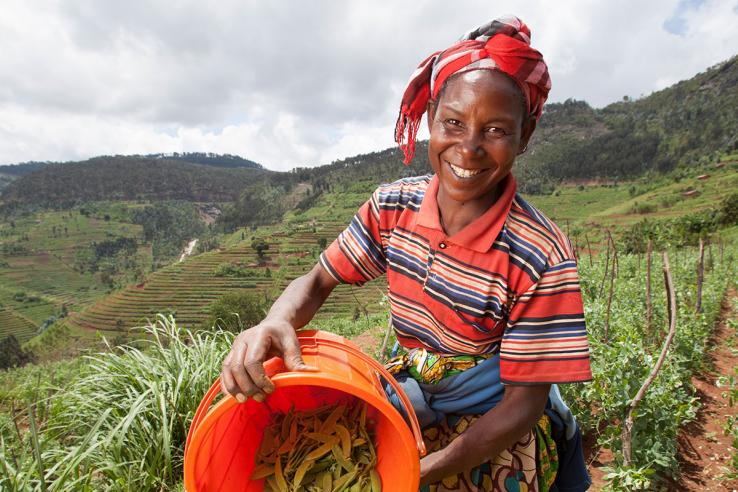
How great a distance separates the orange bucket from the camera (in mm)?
852

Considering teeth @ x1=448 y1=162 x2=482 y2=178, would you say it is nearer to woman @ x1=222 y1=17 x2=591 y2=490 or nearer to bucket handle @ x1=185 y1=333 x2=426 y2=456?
woman @ x1=222 y1=17 x2=591 y2=490

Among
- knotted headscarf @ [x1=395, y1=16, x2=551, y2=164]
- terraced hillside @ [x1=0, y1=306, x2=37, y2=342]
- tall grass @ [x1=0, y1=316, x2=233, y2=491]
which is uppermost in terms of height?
knotted headscarf @ [x1=395, y1=16, x2=551, y2=164]

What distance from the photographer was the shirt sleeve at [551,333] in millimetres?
937

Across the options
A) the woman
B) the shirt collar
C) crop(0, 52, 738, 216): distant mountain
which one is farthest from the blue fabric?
crop(0, 52, 738, 216): distant mountain

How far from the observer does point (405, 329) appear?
4.05 ft

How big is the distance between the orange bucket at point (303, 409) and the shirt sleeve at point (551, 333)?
288mm

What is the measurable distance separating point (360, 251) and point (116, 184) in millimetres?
155586

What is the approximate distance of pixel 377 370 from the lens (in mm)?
1011

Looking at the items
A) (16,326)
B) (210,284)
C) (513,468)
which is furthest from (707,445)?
(16,326)

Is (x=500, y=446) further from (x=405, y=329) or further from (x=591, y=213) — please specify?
(x=591, y=213)

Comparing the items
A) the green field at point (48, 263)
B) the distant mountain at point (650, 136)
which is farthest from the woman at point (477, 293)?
the green field at point (48, 263)

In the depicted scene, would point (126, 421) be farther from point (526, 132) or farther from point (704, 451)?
point (704, 451)

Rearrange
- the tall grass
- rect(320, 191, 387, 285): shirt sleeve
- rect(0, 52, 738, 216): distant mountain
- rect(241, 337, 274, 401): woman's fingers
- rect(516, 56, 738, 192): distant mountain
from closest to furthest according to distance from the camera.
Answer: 1. rect(241, 337, 274, 401): woman's fingers
2. rect(320, 191, 387, 285): shirt sleeve
3. the tall grass
4. rect(516, 56, 738, 192): distant mountain
5. rect(0, 52, 738, 216): distant mountain

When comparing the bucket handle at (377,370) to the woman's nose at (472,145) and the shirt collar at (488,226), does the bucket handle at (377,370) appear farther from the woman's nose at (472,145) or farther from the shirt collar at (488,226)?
the woman's nose at (472,145)
